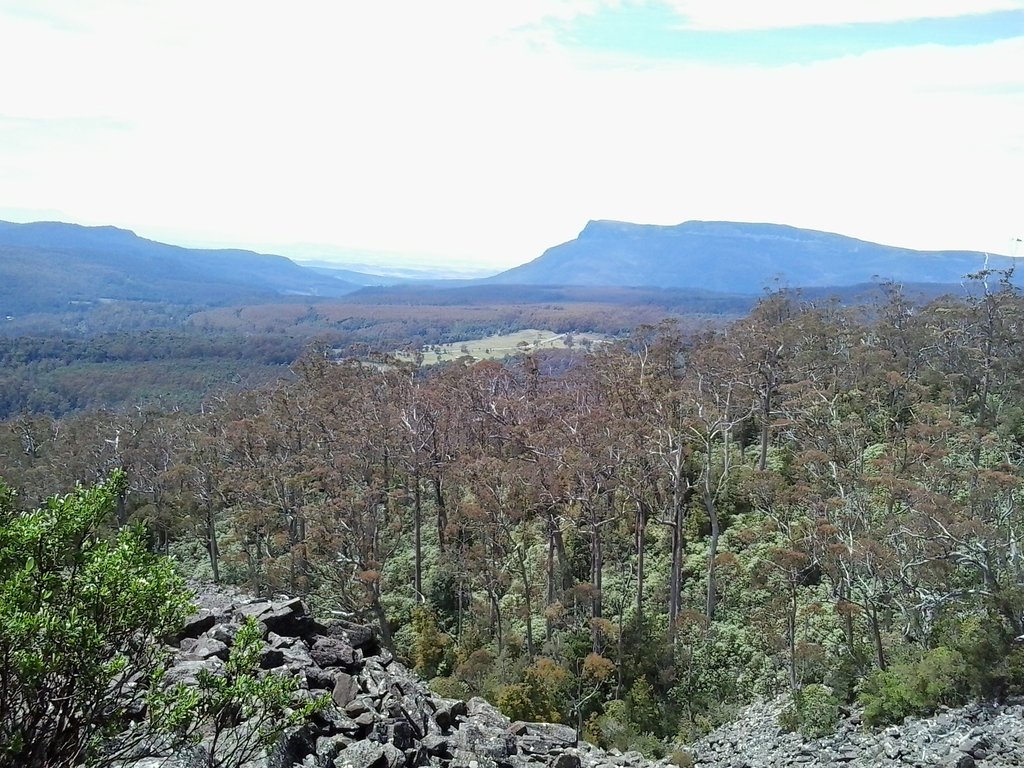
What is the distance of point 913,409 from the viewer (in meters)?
30.4

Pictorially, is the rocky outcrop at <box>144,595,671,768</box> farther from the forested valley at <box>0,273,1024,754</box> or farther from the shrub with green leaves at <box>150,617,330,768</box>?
the forested valley at <box>0,273,1024,754</box>

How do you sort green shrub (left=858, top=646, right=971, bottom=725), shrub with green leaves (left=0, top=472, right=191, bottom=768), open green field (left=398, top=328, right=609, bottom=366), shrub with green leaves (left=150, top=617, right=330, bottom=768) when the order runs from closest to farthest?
shrub with green leaves (left=0, top=472, right=191, bottom=768) < shrub with green leaves (left=150, top=617, right=330, bottom=768) < green shrub (left=858, top=646, right=971, bottom=725) < open green field (left=398, top=328, right=609, bottom=366)

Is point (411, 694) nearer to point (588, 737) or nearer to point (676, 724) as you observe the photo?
point (588, 737)

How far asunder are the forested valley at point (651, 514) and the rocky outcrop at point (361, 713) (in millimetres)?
3325

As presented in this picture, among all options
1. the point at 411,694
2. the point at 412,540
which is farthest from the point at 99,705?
the point at 412,540

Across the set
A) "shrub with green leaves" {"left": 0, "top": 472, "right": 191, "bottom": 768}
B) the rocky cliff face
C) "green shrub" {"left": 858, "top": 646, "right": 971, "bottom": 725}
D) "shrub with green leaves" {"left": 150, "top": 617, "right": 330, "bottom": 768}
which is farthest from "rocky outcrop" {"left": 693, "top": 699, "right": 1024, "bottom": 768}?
"shrub with green leaves" {"left": 0, "top": 472, "right": 191, "bottom": 768}

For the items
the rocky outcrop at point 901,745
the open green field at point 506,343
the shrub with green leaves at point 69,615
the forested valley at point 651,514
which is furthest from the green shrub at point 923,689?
the open green field at point 506,343

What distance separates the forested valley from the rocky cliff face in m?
1.02

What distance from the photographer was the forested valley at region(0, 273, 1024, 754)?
59.5ft

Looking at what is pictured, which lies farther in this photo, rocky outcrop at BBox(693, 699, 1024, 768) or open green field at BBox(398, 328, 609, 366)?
open green field at BBox(398, 328, 609, 366)

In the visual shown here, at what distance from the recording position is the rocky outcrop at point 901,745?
12297mm

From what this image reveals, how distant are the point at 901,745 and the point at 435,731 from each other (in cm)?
889

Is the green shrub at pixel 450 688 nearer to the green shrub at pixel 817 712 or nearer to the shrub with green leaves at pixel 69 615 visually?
the green shrub at pixel 817 712

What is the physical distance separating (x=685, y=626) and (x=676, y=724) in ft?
9.90
